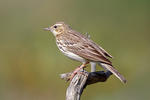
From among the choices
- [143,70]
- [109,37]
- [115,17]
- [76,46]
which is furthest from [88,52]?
[115,17]

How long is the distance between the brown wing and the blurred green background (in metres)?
1.67

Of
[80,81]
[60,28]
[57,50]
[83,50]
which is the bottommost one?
[80,81]

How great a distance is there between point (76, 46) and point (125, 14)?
5861 mm

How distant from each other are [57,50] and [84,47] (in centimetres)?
387

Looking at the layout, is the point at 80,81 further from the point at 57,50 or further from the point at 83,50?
the point at 57,50

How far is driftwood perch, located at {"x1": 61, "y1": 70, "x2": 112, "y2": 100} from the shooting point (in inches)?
301

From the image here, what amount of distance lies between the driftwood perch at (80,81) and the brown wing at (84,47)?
0.31m

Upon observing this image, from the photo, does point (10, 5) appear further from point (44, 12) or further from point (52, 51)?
point (52, 51)

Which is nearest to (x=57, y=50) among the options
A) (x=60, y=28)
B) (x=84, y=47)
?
(x=60, y=28)

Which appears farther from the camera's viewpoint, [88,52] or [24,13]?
[24,13]

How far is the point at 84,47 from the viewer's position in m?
9.29

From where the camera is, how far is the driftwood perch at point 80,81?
301 inches

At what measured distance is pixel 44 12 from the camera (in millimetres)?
15562

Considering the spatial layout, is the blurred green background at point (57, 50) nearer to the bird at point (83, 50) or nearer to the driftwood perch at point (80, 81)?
the bird at point (83, 50)
